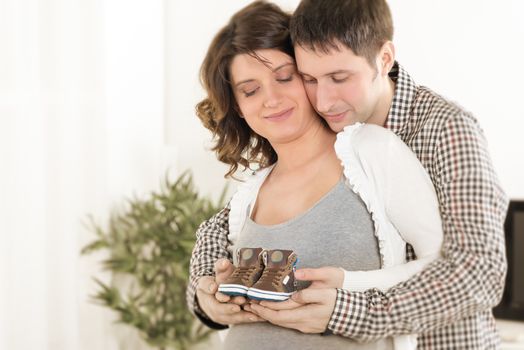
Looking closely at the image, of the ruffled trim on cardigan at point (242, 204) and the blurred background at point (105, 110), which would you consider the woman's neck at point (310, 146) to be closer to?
the ruffled trim on cardigan at point (242, 204)

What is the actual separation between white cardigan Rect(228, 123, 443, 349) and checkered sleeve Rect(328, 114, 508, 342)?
30 mm

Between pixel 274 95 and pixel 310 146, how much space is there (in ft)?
0.50

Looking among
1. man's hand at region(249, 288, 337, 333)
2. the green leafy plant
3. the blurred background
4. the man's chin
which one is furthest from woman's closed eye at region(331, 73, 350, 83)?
the green leafy plant

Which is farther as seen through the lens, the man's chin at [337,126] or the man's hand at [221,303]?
the man's chin at [337,126]

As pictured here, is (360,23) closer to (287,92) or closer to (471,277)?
(287,92)

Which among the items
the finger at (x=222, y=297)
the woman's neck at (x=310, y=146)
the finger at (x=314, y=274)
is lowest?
the finger at (x=222, y=297)

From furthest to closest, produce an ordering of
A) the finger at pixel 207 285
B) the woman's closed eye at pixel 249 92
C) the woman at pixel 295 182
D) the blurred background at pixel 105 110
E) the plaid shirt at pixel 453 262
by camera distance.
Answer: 1. the blurred background at pixel 105 110
2. the woman's closed eye at pixel 249 92
3. the finger at pixel 207 285
4. the woman at pixel 295 182
5. the plaid shirt at pixel 453 262

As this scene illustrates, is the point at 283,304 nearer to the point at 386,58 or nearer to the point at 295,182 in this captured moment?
the point at 295,182

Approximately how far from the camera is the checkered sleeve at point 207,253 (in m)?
1.73

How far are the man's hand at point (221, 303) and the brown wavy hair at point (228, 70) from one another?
0.38m

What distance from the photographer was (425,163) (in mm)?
1469

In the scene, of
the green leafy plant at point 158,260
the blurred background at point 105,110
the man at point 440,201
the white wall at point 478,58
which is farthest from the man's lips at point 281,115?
the white wall at point 478,58

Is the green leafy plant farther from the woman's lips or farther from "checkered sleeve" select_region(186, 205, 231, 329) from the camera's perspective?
the woman's lips

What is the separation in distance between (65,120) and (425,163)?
7.39 feet
